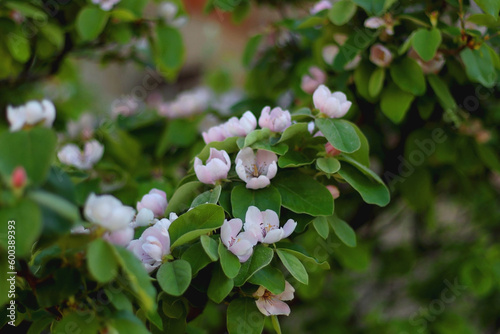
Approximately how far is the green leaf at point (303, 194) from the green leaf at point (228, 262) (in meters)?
0.13

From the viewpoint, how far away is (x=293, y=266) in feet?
2.39

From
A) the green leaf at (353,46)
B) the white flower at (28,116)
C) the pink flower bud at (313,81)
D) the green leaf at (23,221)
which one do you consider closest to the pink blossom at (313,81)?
the pink flower bud at (313,81)

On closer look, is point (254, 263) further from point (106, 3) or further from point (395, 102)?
point (106, 3)

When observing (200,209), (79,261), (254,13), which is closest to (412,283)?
(200,209)

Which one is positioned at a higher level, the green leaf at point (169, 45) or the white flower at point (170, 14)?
the white flower at point (170, 14)

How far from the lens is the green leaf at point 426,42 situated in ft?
3.11

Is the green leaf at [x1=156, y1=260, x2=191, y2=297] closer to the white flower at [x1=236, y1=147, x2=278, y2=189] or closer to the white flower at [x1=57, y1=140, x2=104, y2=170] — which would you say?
the white flower at [x1=236, y1=147, x2=278, y2=189]

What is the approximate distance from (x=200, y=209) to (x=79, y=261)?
18 cm

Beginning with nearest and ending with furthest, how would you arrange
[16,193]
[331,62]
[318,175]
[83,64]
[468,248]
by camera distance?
[16,193], [318,175], [331,62], [468,248], [83,64]

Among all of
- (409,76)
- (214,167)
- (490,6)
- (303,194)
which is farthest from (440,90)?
(214,167)

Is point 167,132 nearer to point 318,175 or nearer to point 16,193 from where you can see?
point 318,175

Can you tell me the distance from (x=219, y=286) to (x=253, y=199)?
0.50 ft

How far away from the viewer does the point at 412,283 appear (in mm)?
1840

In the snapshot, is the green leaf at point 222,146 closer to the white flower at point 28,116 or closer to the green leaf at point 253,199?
the green leaf at point 253,199
